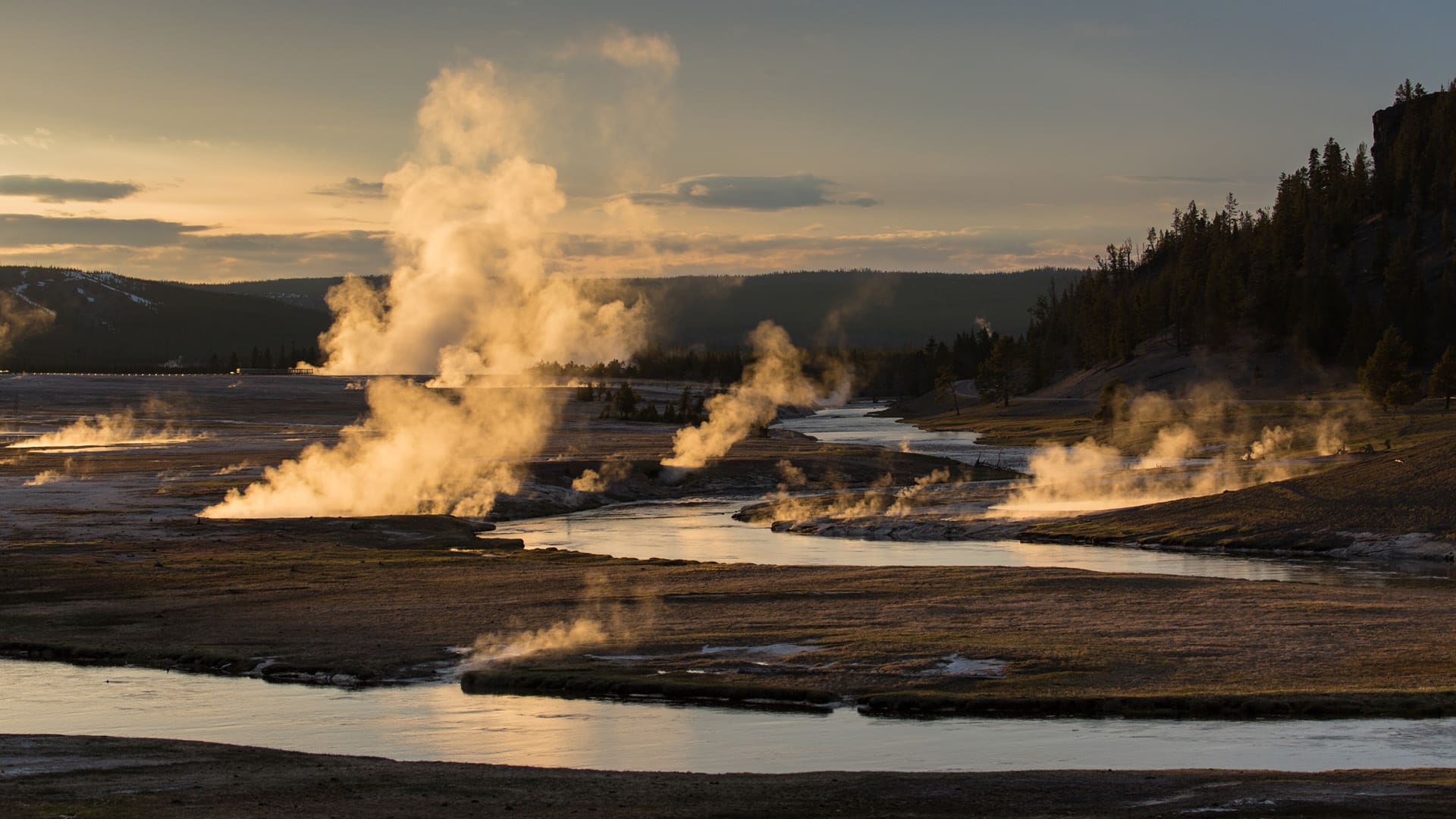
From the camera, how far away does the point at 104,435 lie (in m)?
142

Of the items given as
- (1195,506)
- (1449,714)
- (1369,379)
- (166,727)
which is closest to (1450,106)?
(1369,379)

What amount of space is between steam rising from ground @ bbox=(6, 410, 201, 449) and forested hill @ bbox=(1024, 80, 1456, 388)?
119074 millimetres

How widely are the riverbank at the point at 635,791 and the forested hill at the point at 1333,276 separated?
134 meters

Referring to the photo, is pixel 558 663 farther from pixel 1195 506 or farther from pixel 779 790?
pixel 1195 506

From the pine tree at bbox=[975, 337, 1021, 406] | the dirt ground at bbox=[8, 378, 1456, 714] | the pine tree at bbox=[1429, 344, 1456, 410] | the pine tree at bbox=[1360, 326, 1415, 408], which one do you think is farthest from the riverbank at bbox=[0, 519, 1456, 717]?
the pine tree at bbox=[975, 337, 1021, 406]

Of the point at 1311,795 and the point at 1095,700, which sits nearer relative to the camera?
the point at 1311,795

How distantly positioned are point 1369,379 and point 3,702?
4270 inches

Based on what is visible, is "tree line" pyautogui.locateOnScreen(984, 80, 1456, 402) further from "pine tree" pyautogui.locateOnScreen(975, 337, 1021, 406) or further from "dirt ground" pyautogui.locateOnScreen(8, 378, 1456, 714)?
"dirt ground" pyautogui.locateOnScreen(8, 378, 1456, 714)

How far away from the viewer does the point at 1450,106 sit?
7712 inches

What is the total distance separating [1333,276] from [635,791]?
6202 inches

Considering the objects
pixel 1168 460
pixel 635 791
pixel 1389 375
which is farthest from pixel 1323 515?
pixel 1389 375

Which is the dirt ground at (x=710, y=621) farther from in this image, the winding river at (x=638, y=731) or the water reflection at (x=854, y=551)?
the water reflection at (x=854, y=551)

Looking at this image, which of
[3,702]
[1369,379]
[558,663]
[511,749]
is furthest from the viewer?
[1369,379]

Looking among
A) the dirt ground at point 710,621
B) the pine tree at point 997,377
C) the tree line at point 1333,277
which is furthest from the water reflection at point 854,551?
the pine tree at point 997,377
